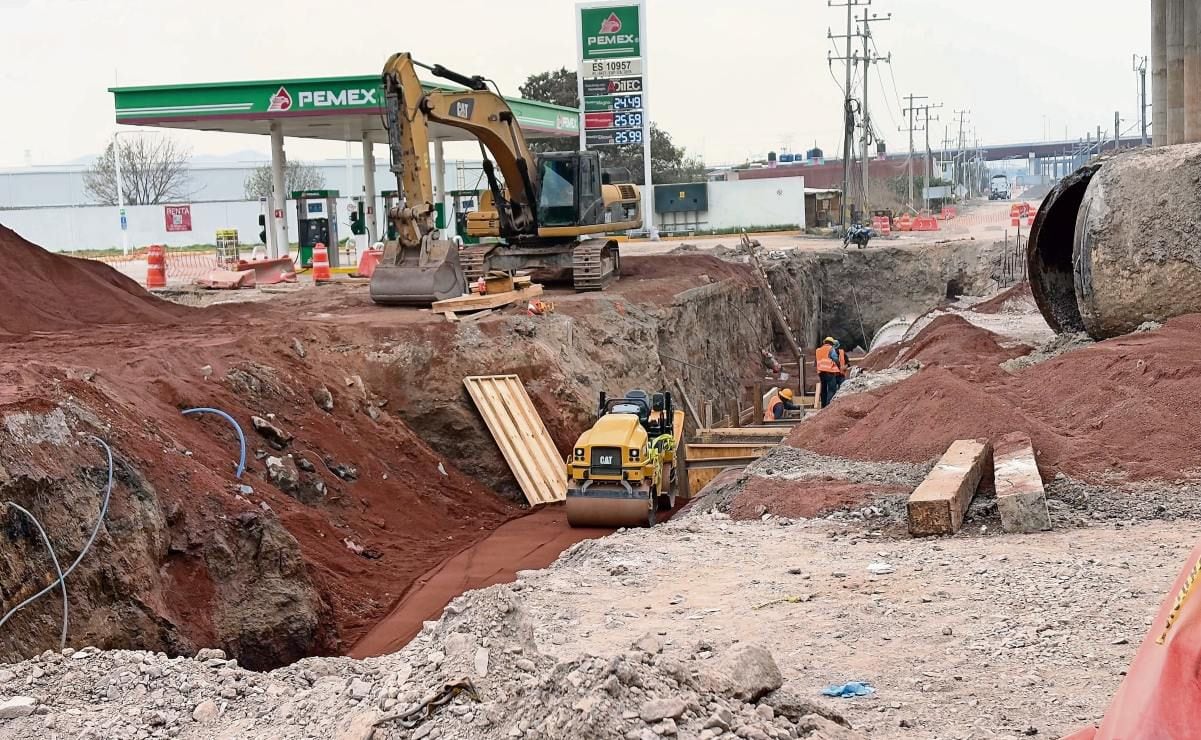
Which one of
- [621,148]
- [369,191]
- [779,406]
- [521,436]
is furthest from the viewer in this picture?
[621,148]

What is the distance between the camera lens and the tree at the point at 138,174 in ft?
253

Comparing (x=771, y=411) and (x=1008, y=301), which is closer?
(x=771, y=411)

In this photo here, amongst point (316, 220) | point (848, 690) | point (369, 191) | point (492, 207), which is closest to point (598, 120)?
point (369, 191)

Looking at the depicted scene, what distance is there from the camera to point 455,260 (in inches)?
862

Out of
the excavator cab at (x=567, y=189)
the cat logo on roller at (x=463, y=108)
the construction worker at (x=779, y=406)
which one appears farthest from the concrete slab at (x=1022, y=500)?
the excavator cab at (x=567, y=189)

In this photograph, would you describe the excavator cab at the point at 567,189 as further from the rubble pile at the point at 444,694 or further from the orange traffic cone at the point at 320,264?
the rubble pile at the point at 444,694

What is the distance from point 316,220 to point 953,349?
68.1 ft

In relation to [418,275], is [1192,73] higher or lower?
higher

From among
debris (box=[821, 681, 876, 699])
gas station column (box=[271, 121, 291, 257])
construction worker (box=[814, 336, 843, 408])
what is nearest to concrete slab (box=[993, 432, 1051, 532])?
debris (box=[821, 681, 876, 699])

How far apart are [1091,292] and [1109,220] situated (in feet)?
2.90

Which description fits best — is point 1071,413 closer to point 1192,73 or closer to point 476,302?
point 476,302

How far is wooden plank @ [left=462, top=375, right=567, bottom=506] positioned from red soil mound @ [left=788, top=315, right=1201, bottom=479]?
5239 millimetres

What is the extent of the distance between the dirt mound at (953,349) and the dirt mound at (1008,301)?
3.49 metres

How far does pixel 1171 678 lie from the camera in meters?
3.55
